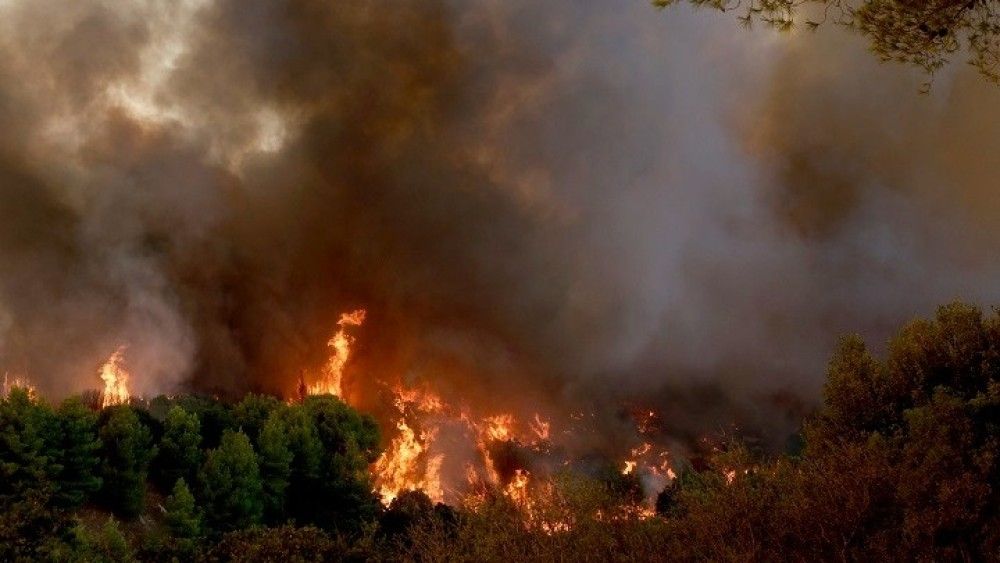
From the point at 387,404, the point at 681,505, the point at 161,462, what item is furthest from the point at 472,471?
the point at 681,505

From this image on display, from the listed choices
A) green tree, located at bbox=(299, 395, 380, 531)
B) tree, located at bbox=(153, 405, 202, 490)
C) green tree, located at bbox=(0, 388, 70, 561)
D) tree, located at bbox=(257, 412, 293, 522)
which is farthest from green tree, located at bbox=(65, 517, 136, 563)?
tree, located at bbox=(257, 412, 293, 522)

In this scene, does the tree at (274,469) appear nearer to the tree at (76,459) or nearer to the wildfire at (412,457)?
the tree at (76,459)

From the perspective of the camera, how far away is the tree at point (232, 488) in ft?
144

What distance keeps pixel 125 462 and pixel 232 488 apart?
6.18 metres

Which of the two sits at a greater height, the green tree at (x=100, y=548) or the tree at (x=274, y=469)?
the tree at (x=274, y=469)

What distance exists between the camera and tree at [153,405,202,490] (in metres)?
47.2

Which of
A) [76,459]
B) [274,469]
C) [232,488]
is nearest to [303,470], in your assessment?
[274,469]

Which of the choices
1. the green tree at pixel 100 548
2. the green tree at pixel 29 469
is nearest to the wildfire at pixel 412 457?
the green tree at pixel 29 469

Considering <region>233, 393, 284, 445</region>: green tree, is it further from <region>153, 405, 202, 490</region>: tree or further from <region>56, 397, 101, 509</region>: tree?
<region>56, 397, 101, 509</region>: tree

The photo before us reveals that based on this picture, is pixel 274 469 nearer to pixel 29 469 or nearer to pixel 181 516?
pixel 181 516

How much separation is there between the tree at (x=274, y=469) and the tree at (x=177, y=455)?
4.09 meters

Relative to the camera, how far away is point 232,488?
44719 millimetres

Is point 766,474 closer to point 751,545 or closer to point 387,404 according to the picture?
point 751,545

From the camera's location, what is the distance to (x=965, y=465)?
43.0ft
